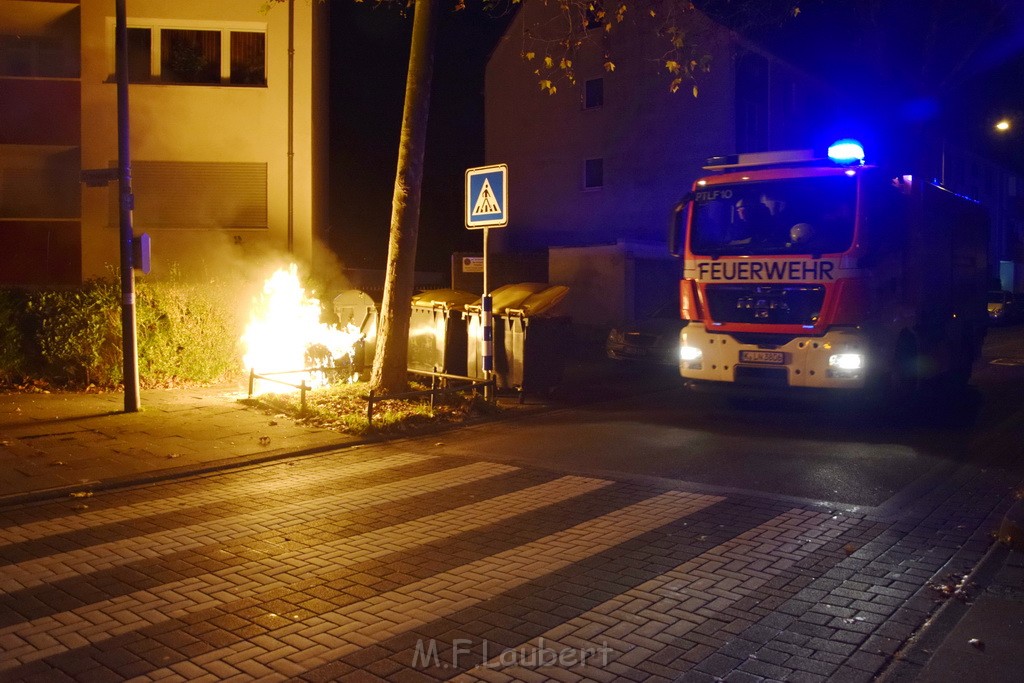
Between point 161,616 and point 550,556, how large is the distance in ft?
8.13

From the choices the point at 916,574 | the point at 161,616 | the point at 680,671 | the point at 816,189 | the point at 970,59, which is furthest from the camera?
the point at 970,59

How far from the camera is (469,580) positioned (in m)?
5.70

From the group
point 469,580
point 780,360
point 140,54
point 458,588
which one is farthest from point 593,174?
point 458,588

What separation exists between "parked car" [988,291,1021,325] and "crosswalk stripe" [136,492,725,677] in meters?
27.4

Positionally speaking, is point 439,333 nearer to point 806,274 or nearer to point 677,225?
point 677,225

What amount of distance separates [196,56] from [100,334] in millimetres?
9333

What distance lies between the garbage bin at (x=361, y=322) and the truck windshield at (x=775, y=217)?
596 centimetres

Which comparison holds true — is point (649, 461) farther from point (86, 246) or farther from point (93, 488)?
point (86, 246)

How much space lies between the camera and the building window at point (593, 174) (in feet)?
92.5

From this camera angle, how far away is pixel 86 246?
2022 centimetres


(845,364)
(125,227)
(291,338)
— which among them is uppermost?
(125,227)

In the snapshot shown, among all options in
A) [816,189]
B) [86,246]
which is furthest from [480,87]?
[816,189]

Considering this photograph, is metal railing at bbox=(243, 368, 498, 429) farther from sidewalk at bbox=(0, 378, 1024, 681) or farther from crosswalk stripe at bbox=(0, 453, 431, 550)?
crosswalk stripe at bbox=(0, 453, 431, 550)

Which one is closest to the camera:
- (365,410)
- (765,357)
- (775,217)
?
(765,357)
